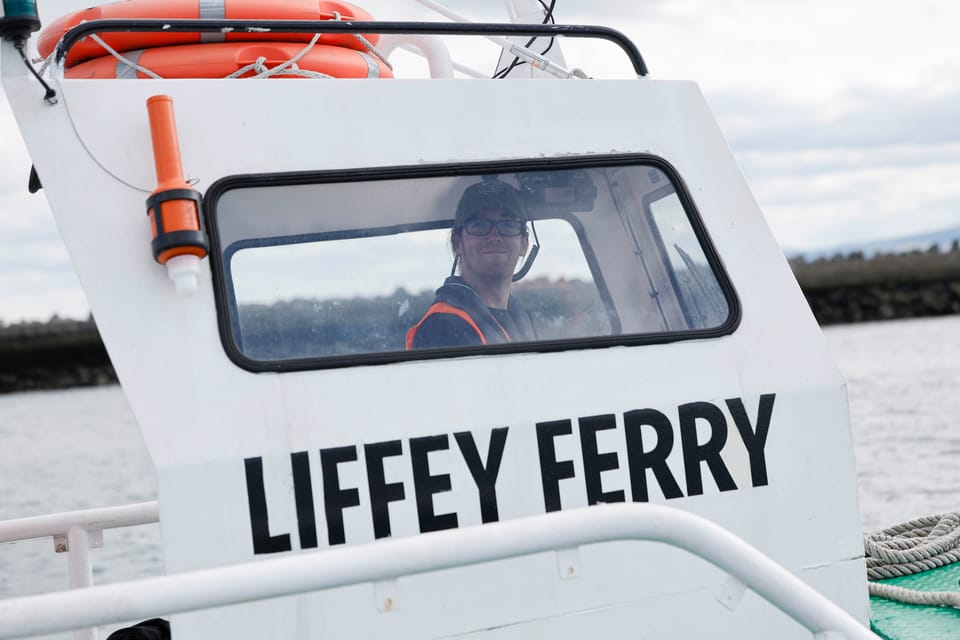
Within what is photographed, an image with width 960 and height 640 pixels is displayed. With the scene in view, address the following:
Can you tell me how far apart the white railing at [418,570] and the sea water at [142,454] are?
4.79 m

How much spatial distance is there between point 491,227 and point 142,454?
20.4 metres

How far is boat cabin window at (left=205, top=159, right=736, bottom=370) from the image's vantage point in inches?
92.0

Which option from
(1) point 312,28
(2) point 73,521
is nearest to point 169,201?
(1) point 312,28

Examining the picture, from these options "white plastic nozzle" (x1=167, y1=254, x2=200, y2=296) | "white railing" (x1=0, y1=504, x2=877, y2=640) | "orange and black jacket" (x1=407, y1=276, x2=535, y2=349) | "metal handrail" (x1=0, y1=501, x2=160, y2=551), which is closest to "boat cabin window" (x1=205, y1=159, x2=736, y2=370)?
"orange and black jacket" (x1=407, y1=276, x2=535, y2=349)

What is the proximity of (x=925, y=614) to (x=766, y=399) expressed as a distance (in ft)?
3.37

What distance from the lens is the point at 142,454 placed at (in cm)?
2142

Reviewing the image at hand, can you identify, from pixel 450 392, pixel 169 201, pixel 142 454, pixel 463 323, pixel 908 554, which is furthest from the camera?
pixel 142 454

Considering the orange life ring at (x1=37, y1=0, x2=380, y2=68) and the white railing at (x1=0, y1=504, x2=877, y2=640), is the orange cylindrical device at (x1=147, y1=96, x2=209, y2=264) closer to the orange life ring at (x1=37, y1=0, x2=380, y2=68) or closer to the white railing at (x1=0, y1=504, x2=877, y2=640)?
the orange life ring at (x1=37, y1=0, x2=380, y2=68)

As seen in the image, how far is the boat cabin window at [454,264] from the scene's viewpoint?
7.66 ft

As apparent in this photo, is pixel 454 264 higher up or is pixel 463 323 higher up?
pixel 454 264

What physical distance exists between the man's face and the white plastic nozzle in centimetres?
65

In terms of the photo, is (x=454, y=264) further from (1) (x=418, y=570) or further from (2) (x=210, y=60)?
(1) (x=418, y=570)

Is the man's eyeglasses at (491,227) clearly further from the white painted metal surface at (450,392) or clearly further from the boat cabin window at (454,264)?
the white painted metal surface at (450,392)

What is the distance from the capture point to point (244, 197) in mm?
2348
